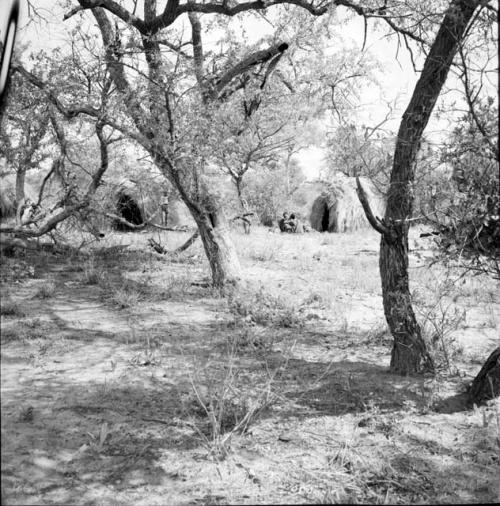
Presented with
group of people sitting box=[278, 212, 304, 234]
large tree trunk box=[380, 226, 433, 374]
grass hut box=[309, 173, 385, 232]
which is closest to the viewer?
large tree trunk box=[380, 226, 433, 374]

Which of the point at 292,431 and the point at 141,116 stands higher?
the point at 141,116

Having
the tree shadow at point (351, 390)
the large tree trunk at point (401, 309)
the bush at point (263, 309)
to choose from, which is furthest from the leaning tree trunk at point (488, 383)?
the bush at point (263, 309)

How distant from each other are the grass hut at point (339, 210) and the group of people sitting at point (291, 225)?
7.01 ft

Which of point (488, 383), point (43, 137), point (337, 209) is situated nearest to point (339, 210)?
point (337, 209)

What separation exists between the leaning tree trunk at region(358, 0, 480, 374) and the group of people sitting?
1484cm

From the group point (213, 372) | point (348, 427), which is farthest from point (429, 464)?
point (213, 372)

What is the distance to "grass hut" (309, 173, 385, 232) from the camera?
867 inches

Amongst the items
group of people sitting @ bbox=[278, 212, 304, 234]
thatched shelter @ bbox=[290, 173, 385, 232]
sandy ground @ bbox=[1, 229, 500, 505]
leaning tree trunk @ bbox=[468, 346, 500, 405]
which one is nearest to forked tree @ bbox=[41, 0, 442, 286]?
sandy ground @ bbox=[1, 229, 500, 505]

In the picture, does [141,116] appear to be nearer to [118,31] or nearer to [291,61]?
[118,31]

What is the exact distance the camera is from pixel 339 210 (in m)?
A: 22.3

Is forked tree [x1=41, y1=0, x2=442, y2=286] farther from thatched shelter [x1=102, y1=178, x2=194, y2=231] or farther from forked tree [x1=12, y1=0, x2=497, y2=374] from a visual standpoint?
thatched shelter [x1=102, y1=178, x2=194, y2=231]

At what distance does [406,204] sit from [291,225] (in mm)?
15429

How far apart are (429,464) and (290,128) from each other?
17128 mm

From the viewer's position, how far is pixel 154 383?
15.3 feet
